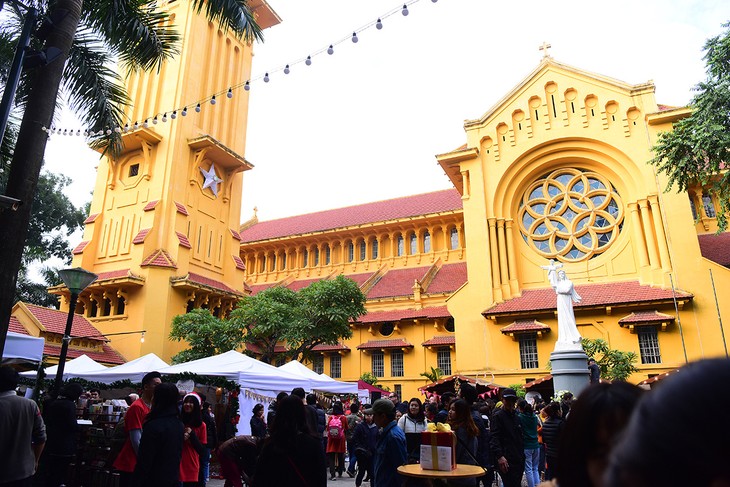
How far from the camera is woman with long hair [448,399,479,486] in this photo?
6215mm

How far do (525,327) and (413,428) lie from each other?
56.9ft

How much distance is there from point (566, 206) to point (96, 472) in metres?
23.8

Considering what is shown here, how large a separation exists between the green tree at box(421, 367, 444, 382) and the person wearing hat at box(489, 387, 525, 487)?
55.8ft

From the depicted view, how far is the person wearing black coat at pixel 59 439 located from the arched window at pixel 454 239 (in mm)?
27786

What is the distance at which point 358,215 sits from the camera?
38.9m

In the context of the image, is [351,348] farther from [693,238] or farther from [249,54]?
[249,54]

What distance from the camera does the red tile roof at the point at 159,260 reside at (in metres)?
26.2

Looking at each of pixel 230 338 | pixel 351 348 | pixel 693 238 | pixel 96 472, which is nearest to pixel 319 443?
pixel 96 472

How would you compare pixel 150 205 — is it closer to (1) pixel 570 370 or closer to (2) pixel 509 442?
(1) pixel 570 370

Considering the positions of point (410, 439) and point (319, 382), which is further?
point (319, 382)

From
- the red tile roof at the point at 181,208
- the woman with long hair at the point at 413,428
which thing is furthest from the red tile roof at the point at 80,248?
the woman with long hair at the point at 413,428

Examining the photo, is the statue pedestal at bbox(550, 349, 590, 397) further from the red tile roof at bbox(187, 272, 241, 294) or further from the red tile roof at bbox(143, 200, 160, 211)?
the red tile roof at bbox(143, 200, 160, 211)

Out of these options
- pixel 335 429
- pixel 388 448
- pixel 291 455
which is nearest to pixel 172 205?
pixel 335 429

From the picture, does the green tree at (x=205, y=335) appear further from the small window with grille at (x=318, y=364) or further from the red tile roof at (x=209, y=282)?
the small window with grille at (x=318, y=364)
